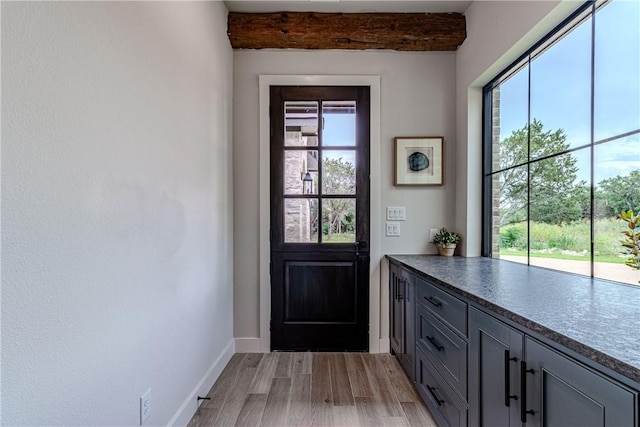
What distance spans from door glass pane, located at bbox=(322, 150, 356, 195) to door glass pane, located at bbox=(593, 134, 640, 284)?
1567 mm

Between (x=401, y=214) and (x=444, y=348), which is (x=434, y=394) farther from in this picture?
(x=401, y=214)

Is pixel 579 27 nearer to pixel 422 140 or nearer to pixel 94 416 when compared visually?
pixel 422 140

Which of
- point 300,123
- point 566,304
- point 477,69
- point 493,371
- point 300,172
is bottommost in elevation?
point 493,371

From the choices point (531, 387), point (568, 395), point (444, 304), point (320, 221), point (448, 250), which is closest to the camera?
point (568, 395)

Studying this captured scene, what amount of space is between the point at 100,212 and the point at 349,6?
2.33 meters

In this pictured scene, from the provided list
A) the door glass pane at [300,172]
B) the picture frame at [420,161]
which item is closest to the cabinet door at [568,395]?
the picture frame at [420,161]

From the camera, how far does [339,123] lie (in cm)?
261

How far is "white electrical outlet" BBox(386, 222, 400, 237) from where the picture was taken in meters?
2.62

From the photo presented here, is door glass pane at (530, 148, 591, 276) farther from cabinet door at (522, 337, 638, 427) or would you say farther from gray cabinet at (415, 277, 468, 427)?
cabinet door at (522, 337, 638, 427)

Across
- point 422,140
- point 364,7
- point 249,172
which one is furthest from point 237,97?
point 422,140

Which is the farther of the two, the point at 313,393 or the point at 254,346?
the point at 254,346

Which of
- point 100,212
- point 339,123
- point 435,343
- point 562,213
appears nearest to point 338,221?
Result: point 339,123

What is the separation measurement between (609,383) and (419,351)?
1.28m

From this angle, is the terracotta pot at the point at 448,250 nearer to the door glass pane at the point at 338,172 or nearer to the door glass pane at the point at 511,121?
the door glass pane at the point at 511,121
